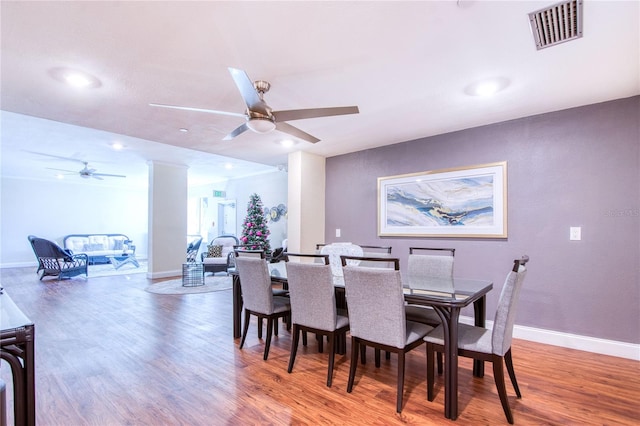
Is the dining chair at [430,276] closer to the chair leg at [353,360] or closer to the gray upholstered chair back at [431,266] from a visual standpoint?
the gray upholstered chair back at [431,266]

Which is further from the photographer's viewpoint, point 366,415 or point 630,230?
point 630,230

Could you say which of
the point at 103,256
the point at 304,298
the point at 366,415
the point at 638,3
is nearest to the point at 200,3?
the point at 304,298

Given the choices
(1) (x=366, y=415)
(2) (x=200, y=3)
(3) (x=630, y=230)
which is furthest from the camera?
(3) (x=630, y=230)

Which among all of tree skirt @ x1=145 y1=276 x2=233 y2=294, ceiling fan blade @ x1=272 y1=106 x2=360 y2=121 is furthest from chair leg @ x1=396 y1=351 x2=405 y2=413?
tree skirt @ x1=145 y1=276 x2=233 y2=294

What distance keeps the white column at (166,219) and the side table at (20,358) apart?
20.5ft

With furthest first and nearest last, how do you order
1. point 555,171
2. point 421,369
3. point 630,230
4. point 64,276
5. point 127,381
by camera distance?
point 64,276
point 555,171
point 630,230
point 421,369
point 127,381

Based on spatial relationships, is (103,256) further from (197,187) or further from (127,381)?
(127,381)

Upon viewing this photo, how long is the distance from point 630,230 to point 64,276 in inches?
380

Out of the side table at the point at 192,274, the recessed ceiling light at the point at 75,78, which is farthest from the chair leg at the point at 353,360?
the side table at the point at 192,274

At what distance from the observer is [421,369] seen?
2615 mm

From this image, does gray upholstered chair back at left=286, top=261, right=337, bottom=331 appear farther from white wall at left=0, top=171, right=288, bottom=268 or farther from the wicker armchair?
the wicker armchair

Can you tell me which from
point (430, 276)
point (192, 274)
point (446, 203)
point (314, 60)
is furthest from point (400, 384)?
point (192, 274)

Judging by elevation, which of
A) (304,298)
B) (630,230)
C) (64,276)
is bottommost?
(64,276)

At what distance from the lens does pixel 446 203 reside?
388cm
